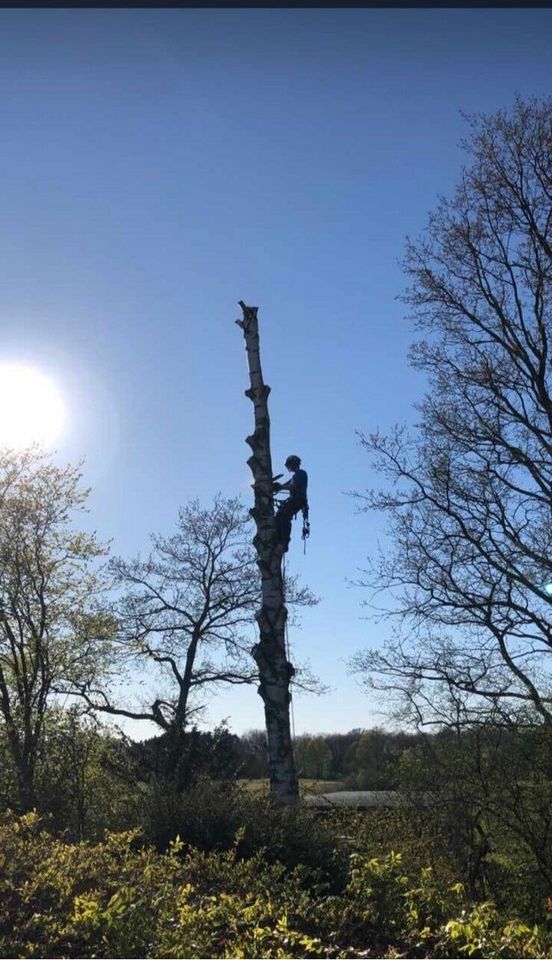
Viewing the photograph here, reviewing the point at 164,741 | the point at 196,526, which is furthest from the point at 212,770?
the point at 196,526

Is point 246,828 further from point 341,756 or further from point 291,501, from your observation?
point 341,756

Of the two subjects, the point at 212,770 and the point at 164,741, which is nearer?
the point at 212,770

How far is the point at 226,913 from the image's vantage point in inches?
182

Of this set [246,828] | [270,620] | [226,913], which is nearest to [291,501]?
[270,620]

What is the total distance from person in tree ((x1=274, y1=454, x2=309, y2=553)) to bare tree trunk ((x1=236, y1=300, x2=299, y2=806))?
0.12 m

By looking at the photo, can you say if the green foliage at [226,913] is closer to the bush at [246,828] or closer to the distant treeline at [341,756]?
the bush at [246,828]

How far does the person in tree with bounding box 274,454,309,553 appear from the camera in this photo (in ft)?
34.1

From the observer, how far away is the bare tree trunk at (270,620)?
9.55 meters

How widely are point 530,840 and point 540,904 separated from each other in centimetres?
121

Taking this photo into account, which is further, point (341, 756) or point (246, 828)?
point (341, 756)

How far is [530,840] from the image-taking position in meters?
13.1

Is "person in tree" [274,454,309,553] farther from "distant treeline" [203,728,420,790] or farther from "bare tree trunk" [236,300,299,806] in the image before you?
"distant treeline" [203,728,420,790]

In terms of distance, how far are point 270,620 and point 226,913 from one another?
531 cm

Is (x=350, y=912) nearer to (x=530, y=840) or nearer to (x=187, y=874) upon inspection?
(x=187, y=874)
